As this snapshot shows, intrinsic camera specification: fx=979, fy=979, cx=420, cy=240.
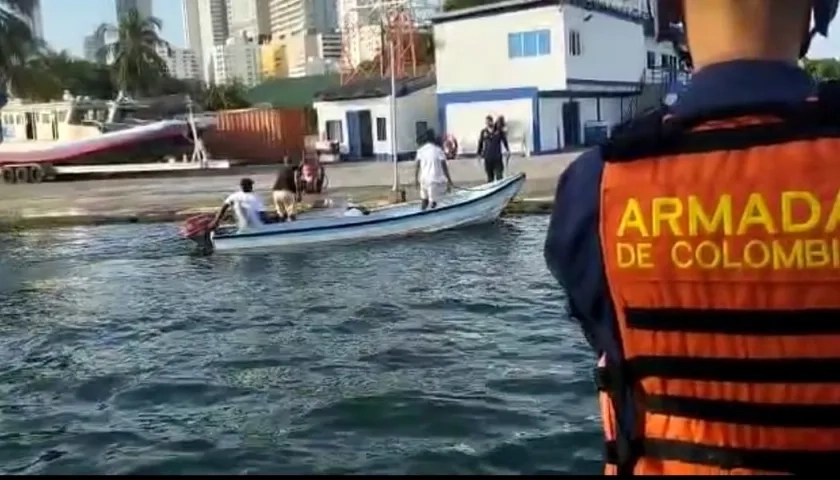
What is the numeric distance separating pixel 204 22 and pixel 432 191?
153855 millimetres

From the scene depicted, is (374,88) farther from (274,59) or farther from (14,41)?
(274,59)

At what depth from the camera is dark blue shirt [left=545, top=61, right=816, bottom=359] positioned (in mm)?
1687

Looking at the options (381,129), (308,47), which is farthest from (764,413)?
(308,47)

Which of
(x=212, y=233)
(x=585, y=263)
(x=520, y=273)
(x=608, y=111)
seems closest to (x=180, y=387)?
(x=520, y=273)

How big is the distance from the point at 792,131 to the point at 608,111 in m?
40.7

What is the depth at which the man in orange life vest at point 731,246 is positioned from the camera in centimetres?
162

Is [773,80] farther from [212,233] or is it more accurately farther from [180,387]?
[212,233]

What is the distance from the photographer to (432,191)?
19.6 metres

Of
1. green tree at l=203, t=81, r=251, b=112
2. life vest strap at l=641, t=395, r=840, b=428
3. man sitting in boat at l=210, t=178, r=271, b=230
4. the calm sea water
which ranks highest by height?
green tree at l=203, t=81, r=251, b=112

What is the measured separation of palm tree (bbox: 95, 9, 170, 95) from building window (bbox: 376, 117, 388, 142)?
26.4m

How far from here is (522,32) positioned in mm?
37750

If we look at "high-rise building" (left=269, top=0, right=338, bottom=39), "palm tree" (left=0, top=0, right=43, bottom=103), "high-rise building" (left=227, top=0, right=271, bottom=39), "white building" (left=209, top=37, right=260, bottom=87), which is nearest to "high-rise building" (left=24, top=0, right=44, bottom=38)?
"palm tree" (left=0, top=0, right=43, bottom=103)

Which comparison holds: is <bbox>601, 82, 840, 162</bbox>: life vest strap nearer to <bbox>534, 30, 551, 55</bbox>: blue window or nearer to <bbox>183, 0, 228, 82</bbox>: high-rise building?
<bbox>534, 30, 551, 55</bbox>: blue window

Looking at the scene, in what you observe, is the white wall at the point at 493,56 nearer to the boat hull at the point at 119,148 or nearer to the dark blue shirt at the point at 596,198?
the boat hull at the point at 119,148
